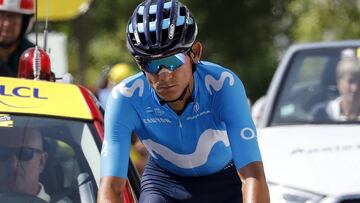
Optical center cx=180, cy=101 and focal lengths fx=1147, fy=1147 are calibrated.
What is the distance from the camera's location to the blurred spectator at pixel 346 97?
8266 millimetres

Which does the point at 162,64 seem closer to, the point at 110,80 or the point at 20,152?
the point at 20,152

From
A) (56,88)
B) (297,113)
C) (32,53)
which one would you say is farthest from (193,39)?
(297,113)

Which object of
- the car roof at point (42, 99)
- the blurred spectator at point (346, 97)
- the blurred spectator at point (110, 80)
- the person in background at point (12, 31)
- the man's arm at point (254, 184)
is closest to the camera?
the man's arm at point (254, 184)

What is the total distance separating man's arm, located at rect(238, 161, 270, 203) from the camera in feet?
15.4

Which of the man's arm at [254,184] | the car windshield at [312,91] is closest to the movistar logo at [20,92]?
the man's arm at [254,184]

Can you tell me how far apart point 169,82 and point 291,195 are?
2.09m

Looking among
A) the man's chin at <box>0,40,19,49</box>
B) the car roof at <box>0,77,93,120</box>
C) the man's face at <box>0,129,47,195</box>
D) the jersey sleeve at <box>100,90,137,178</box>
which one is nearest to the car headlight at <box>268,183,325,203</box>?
the car roof at <box>0,77,93,120</box>

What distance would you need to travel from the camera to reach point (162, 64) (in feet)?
15.7

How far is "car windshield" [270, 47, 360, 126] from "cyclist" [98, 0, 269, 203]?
303 cm

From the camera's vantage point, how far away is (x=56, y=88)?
5766 millimetres

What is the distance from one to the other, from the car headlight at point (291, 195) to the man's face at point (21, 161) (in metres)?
1.66

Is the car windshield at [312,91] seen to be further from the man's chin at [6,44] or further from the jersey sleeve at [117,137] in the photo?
the jersey sleeve at [117,137]

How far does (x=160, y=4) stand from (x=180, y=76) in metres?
0.33

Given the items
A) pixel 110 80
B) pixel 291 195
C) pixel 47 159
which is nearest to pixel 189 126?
pixel 47 159
